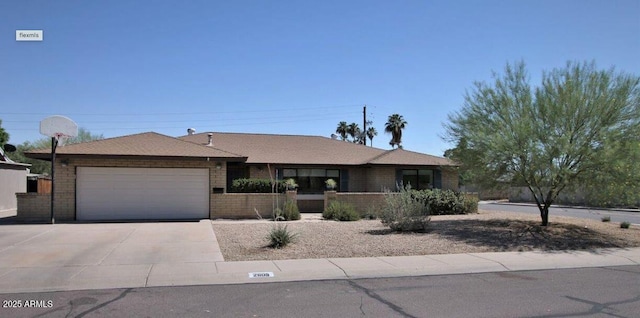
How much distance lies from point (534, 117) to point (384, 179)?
12771 millimetres

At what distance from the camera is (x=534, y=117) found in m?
16.2

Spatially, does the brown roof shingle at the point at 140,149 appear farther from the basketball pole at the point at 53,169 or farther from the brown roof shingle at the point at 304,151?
the brown roof shingle at the point at 304,151

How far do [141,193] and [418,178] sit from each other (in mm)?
15966

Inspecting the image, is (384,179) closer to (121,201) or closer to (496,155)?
(496,155)

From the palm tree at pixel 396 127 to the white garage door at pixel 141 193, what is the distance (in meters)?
41.8

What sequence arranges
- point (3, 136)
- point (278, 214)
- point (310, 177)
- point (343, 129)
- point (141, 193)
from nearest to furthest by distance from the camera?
1. point (278, 214)
2. point (141, 193)
3. point (310, 177)
4. point (3, 136)
5. point (343, 129)

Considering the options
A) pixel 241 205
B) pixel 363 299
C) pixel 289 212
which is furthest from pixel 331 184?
pixel 363 299

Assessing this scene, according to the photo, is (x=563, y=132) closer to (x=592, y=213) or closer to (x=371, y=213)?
(x=371, y=213)

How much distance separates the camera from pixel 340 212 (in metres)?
20.9

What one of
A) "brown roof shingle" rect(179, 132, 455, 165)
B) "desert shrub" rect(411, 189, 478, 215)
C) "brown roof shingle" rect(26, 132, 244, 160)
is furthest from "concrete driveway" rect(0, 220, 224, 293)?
"desert shrub" rect(411, 189, 478, 215)

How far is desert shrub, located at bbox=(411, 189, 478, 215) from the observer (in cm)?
2411

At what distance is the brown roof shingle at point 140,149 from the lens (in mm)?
19578

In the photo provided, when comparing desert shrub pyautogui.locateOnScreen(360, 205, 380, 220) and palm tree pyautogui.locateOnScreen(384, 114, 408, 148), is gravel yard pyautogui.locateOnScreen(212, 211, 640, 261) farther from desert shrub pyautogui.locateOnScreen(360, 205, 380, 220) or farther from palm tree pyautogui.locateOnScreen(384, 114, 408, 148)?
palm tree pyautogui.locateOnScreen(384, 114, 408, 148)

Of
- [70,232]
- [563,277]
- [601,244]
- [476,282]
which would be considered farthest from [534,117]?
[70,232]
